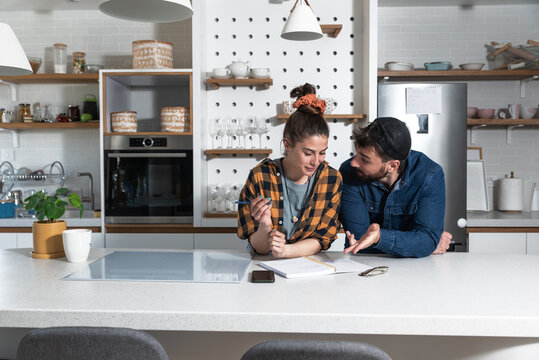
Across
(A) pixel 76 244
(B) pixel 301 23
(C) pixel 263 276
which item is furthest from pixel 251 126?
(C) pixel 263 276

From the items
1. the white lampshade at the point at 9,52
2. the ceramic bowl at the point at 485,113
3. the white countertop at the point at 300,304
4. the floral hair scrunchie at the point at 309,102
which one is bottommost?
the white countertop at the point at 300,304

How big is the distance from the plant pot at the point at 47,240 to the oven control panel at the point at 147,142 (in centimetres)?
169

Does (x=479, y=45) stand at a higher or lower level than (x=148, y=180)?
higher

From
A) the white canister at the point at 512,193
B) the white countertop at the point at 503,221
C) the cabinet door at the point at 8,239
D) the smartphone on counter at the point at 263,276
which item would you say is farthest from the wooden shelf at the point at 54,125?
the white canister at the point at 512,193

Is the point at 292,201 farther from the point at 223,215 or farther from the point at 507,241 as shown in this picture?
the point at 507,241

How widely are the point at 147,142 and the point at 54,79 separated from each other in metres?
1.13

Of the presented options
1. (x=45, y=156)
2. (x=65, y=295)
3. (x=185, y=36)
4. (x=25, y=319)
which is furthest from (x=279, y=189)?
(x=45, y=156)

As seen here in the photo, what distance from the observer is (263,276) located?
1.44m

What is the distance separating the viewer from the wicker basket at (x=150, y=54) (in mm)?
3438

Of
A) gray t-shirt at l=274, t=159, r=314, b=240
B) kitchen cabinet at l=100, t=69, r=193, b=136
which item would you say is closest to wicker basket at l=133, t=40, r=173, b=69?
kitchen cabinet at l=100, t=69, r=193, b=136

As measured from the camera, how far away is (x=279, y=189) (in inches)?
76.4

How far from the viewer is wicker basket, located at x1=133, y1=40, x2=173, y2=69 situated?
3438mm

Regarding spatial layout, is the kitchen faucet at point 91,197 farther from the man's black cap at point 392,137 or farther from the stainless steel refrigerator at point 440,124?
the man's black cap at point 392,137

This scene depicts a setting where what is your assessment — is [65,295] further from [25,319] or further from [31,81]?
[31,81]
